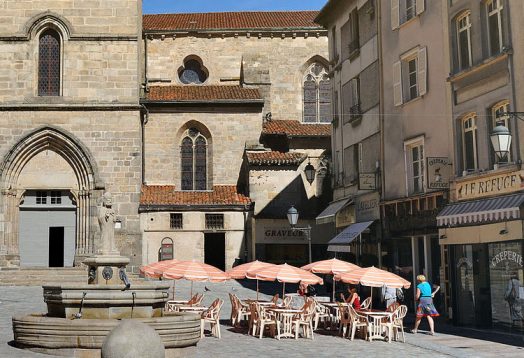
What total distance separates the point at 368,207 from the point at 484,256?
287 inches

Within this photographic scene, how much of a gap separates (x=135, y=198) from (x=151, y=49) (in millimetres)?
10580

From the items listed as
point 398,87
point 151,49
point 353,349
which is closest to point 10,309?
point 353,349

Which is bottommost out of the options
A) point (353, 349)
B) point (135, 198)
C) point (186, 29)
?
point (353, 349)

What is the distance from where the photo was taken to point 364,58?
26.8 m

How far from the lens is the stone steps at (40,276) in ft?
101

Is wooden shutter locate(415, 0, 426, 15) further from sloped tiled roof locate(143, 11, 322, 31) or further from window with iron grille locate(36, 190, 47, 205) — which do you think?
window with iron grille locate(36, 190, 47, 205)

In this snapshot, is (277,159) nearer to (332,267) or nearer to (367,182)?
(367,182)

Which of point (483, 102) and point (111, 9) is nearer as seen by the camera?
point (483, 102)

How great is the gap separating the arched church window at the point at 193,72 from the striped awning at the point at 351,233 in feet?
53.8

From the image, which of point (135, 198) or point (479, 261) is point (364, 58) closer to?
point (479, 261)

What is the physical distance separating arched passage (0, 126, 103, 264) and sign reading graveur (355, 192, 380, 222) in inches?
468

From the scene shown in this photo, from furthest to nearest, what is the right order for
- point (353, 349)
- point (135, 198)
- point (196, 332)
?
point (135, 198)
point (353, 349)
point (196, 332)

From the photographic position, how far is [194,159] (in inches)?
1508

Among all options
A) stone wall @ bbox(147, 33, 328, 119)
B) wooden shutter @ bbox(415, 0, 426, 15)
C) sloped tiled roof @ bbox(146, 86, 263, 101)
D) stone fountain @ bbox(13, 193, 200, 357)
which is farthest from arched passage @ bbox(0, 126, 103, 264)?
wooden shutter @ bbox(415, 0, 426, 15)
